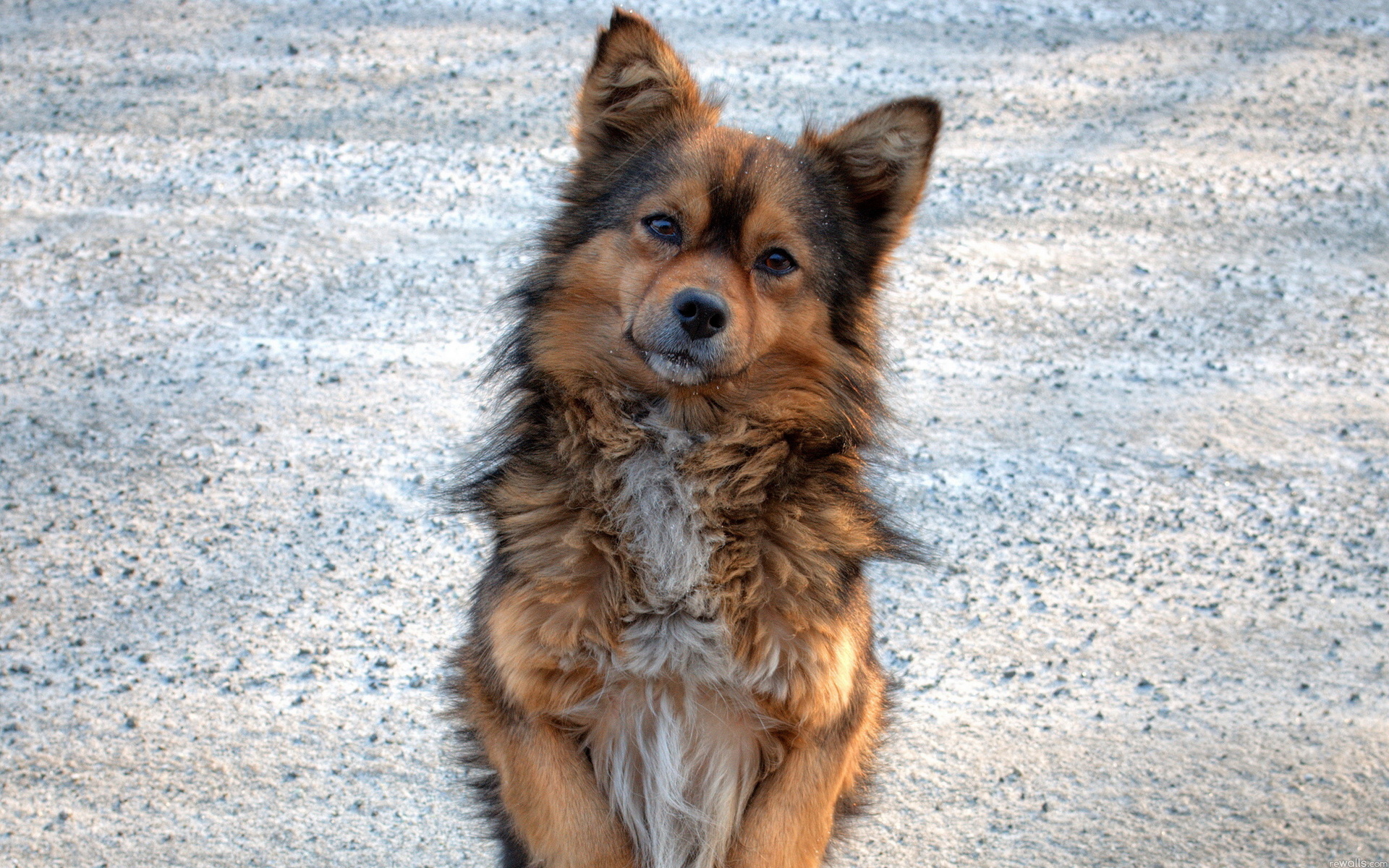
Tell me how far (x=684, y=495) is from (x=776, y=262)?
69cm

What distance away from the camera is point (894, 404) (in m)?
4.54

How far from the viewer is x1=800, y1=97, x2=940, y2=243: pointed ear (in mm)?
2900

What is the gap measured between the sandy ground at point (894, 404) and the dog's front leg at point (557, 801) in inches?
26.2

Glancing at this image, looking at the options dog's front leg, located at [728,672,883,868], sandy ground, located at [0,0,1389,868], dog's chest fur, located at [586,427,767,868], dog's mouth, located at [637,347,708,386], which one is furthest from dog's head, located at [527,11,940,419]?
sandy ground, located at [0,0,1389,868]

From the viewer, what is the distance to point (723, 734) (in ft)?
8.75

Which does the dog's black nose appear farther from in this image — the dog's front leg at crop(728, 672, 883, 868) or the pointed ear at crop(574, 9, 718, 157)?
the dog's front leg at crop(728, 672, 883, 868)

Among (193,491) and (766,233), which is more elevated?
(766,233)

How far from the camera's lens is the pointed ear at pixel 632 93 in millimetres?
2930

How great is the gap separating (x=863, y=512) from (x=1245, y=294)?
3.29 metres

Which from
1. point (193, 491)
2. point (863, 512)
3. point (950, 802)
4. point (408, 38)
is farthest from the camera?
point (408, 38)

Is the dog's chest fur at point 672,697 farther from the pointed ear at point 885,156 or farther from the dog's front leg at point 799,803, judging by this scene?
the pointed ear at point 885,156

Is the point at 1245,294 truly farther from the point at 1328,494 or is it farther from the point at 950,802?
the point at 950,802

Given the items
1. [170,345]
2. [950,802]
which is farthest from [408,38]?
[950,802]

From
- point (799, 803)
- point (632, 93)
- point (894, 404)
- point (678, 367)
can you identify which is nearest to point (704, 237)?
point (678, 367)
